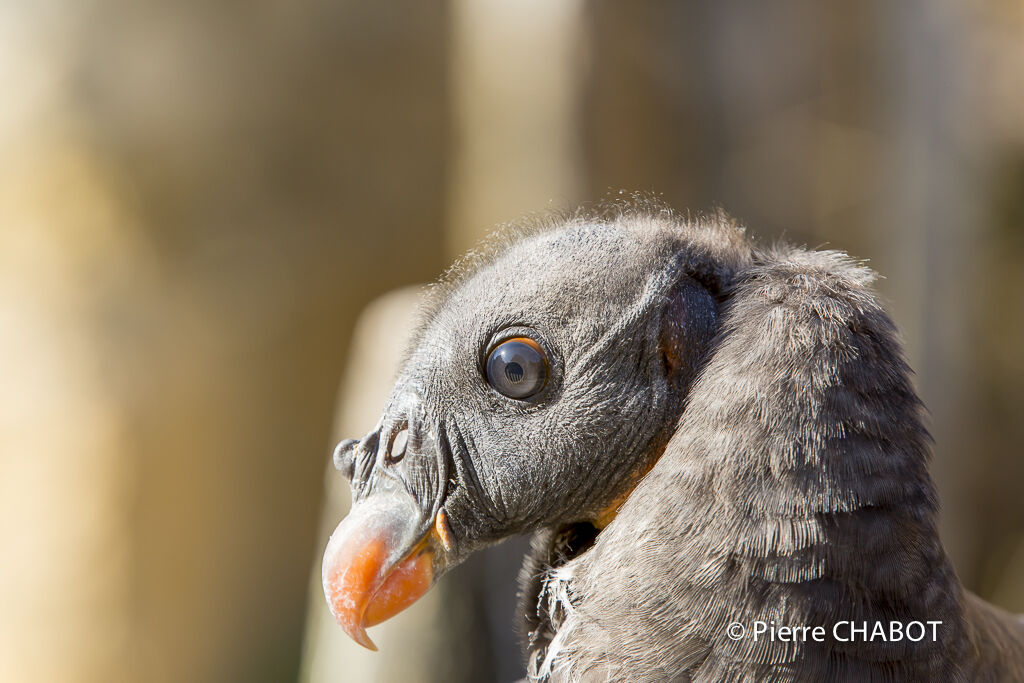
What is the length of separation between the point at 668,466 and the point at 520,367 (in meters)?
0.32

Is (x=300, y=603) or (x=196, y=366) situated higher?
(x=196, y=366)

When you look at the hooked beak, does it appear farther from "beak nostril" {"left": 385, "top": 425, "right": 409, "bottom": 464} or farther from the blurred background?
the blurred background

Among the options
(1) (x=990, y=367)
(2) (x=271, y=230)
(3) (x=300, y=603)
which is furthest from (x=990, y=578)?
(2) (x=271, y=230)

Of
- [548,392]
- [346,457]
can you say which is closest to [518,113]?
[346,457]

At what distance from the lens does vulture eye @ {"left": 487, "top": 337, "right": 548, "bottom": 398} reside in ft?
5.48

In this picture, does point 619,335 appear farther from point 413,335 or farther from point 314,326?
point 314,326

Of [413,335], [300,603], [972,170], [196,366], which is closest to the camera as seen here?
[413,335]

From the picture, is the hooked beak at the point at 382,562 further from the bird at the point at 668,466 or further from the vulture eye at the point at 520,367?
the vulture eye at the point at 520,367

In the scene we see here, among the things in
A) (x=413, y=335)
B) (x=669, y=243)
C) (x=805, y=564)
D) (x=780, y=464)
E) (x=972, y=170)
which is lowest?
(x=805, y=564)

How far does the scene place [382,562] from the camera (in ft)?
5.67

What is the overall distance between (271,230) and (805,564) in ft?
15.5

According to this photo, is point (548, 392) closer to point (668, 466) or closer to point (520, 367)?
point (520, 367)

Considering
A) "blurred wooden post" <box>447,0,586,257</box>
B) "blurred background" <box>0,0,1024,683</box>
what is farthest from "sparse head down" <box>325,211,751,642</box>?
"blurred background" <box>0,0,1024,683</box>

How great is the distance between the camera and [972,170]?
5.10 m
